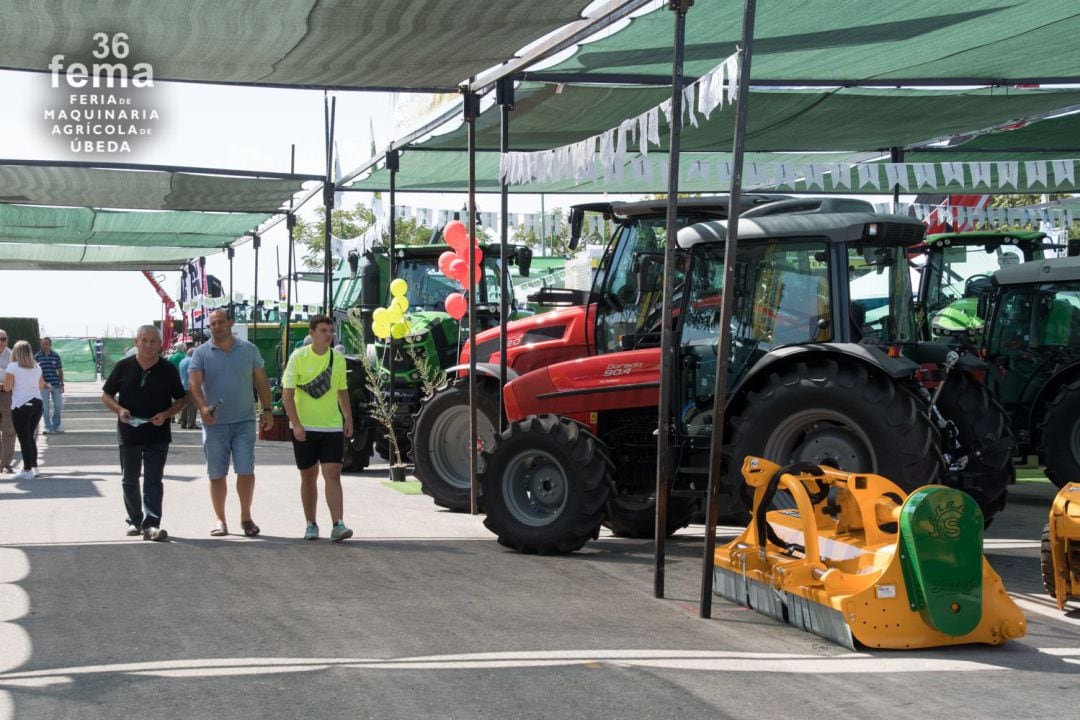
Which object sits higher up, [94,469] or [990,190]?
[990,190]

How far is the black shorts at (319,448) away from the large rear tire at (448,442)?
205cm

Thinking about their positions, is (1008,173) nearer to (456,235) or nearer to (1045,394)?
(1045,394)

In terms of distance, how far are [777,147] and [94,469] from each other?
8.93 metres

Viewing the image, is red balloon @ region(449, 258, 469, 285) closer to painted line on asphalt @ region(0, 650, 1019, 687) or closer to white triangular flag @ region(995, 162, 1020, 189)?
white triangular flag @ region(995, 162, 1020, 189)

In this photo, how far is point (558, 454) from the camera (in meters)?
9.34

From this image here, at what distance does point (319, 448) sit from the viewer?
10180mm

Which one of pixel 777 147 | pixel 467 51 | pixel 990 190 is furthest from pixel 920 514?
pixel 990 190

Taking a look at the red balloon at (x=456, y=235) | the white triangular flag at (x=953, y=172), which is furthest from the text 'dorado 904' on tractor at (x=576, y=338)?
the white triangular flag at (x=953, y=172)

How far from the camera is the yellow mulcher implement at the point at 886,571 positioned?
6.21m

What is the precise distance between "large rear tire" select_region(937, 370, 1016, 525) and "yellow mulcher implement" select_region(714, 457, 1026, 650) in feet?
6.63

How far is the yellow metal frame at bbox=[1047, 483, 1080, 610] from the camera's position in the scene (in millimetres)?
7047

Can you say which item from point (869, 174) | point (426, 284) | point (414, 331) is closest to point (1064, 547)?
point (869, 174)

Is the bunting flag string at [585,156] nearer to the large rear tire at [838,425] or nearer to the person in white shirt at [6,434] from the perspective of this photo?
the large rear tire at [838,425]

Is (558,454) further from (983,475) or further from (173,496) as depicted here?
(173,496)
